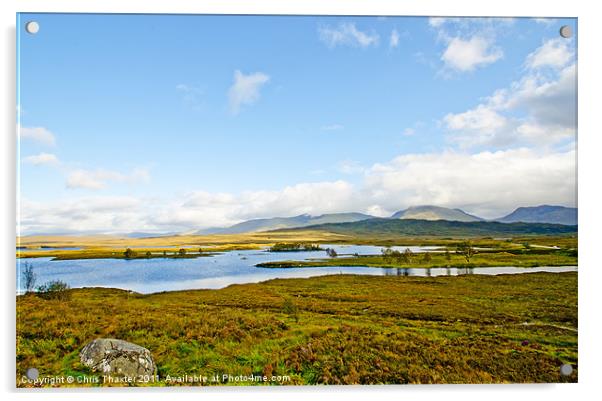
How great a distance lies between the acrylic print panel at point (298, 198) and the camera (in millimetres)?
5668

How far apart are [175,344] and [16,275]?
8.41 feet

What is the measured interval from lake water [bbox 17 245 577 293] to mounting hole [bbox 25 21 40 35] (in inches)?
137

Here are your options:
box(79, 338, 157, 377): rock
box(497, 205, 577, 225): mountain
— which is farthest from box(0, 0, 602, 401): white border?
box(79, 338, 157, 377): rock

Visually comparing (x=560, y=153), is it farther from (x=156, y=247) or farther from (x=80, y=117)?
(x=80, y=117)

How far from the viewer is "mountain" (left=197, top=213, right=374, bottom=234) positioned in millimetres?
6309

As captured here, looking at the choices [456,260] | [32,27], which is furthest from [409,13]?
[32,27]

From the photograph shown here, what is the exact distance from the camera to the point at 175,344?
5.66m

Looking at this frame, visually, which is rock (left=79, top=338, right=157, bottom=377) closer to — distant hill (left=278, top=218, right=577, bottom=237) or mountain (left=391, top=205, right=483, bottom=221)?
distant hill (left=278, top=218, right=577, bottom=237)

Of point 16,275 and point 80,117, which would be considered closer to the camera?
point 16,275

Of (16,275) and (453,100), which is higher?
(453,100)

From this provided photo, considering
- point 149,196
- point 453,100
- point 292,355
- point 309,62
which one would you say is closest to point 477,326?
point 292,355

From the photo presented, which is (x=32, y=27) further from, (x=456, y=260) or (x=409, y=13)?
(x=456, y=260)

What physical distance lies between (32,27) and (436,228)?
703 cm

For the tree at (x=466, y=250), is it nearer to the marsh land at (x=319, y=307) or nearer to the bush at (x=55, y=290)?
the marsh land at (x=319, y=307)
